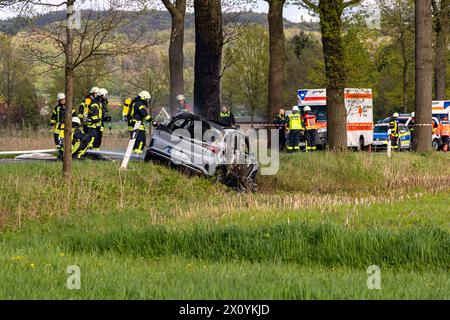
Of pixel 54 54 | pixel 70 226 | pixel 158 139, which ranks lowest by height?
pixel 70 226

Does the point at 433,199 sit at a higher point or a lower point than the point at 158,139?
lower

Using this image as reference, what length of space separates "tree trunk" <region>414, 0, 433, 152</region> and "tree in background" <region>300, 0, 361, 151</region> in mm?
4306

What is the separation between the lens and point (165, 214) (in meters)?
A: 14.9

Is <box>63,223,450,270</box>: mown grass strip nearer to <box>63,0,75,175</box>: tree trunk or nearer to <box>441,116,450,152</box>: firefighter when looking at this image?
<box>63,0,75,175</box>: tree trunk

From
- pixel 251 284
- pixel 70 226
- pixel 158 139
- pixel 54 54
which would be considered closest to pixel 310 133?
pixel 158 139

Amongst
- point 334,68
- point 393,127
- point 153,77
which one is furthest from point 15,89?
point 334,68

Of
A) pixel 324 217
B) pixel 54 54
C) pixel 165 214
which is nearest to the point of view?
pixel 324 217

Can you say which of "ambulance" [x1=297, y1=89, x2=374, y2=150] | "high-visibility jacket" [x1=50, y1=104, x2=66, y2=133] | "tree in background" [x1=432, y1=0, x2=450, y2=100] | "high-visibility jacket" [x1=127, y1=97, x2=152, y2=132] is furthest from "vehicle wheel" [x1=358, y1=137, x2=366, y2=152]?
"high-visibility jacket" [x1=127, y1=97, x2=152, y2=132]

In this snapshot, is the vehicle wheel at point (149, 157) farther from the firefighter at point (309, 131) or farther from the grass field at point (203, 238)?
the firefighter at point (309, 131)

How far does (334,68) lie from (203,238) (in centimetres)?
1447

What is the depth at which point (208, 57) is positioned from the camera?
2216cm

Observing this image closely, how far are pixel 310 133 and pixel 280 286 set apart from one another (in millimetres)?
25190

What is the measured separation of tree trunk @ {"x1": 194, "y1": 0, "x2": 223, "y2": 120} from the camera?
2198 centimetres

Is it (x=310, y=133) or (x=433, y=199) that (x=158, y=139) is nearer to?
(x=433, y=199)
